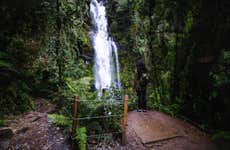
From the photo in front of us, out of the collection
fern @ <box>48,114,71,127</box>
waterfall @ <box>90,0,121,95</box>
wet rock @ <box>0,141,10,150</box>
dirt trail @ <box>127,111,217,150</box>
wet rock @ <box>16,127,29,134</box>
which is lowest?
dirt trail @ <box>127,111,217,150</box>

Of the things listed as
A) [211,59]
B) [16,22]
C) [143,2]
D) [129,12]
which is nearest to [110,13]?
[129,12]

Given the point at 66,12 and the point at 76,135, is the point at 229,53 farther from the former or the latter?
the point at 66,12

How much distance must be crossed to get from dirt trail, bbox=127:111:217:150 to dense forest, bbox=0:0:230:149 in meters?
0.47

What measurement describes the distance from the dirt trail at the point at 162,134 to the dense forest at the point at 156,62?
1.53 feet

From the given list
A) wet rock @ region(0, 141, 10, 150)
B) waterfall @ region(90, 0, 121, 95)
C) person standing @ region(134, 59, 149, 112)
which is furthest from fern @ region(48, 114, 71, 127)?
waterfall @ region(90, 0, 121, 95)

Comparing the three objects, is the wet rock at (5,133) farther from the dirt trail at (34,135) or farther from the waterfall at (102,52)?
Result: the waterfall at (102,52)

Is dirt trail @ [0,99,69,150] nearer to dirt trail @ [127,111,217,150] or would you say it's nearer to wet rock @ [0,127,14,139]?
wet rock @ [0,127,14,139]

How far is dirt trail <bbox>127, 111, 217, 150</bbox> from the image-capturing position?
534cm

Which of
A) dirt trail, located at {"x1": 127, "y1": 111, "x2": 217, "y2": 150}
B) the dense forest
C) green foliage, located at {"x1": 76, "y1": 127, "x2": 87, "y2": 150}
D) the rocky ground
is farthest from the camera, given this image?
the dense forest

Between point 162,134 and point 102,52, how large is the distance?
10853mm

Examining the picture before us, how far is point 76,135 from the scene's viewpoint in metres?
4.67

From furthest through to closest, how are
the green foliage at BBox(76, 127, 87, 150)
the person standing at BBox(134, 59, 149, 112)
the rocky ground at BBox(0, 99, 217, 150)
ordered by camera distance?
the person standing at BBox(134, 59, 149, 112) < the rocky ground at BBox(0, 99, 217, 150) < the green foliage at BBox(76, 127, 87, 150)

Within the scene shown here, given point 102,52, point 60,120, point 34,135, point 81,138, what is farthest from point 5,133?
point 102,52

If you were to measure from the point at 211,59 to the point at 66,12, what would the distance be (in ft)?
23.0
